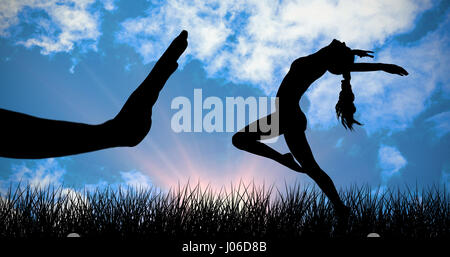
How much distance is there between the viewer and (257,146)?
2873mm

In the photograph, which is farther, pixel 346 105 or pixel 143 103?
pixel 346 105

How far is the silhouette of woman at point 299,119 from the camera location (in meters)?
2.91

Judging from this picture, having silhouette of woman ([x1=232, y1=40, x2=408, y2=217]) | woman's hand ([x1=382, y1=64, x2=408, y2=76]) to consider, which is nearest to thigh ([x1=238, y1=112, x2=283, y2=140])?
silhouette of woman ([x1=232, y1=40, x2=408, y2=217])

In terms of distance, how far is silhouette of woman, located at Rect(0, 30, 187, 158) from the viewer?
1635 millimetres

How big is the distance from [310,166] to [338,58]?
114 centimetres

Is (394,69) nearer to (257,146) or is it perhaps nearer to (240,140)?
(257,146)

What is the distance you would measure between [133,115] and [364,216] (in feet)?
9.70

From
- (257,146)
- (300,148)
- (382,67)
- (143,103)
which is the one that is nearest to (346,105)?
(382,67)

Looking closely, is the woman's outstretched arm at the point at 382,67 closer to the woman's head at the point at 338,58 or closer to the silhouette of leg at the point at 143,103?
the woman's head at the point at 338,58

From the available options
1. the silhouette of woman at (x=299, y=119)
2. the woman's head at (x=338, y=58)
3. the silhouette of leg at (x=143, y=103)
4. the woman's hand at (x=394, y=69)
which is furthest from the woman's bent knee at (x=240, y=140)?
the woman's hand at (x=394, y=69)

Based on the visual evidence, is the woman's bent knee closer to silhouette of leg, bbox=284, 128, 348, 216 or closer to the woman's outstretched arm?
silhouette of leg, bbox=284, 128, 348, 216

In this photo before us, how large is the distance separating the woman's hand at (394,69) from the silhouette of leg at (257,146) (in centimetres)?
126

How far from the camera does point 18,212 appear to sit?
3912mm
